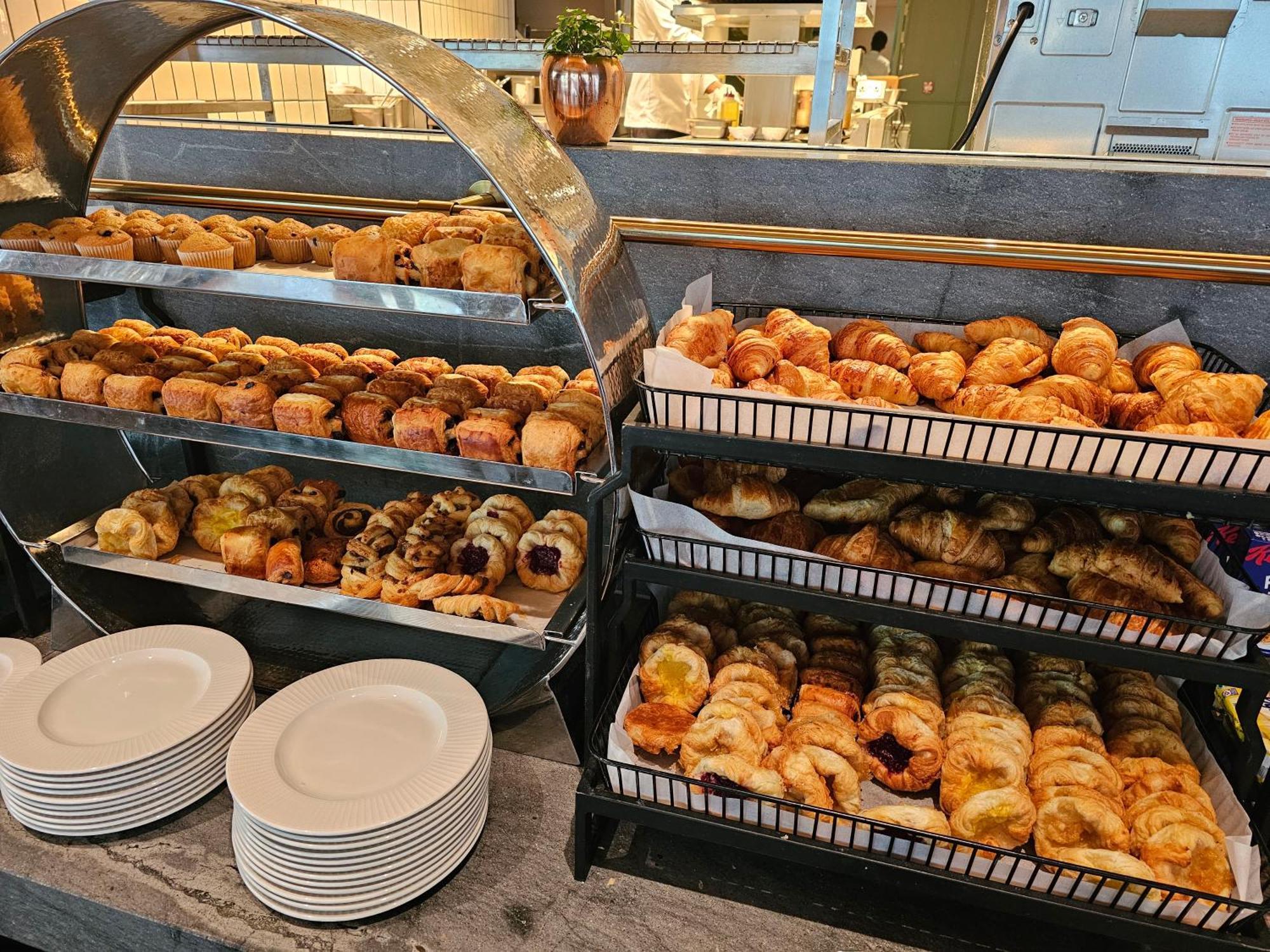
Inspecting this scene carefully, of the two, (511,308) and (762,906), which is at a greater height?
(511,308)

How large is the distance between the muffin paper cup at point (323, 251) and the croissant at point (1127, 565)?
4.89 ft

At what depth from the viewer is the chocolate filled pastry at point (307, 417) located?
1.62m

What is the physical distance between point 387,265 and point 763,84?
448 cm

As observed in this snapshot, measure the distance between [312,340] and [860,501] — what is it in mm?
1629

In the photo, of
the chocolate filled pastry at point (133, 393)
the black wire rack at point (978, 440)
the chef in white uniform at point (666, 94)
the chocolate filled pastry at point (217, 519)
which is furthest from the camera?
the chef in white uniform at point (666, 94)

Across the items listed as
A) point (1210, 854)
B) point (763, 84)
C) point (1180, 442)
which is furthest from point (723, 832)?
point (763, 84)

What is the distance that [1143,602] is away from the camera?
4.08ft

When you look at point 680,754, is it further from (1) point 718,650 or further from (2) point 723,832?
(1) point 718,650

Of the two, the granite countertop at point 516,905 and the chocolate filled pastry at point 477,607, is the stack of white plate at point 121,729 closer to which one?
the granite countertop at point 516,905

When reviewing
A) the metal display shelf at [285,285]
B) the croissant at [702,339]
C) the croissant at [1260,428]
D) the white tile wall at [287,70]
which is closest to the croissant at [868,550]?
the croissant at [702,339]

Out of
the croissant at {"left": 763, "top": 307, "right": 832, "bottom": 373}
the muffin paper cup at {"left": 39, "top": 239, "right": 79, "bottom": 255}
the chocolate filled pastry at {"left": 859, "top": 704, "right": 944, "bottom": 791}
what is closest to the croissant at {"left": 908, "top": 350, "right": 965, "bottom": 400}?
→ the croissant at {"left": 763, "top": 307, "right": 832, "bottom": 373}

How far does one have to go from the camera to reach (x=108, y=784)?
150 cm

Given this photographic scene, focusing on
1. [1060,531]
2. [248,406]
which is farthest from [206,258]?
[1060,531]

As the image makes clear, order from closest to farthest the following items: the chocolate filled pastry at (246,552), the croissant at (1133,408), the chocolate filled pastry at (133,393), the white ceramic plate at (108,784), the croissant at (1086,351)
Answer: the croissant at (1133,408) < the croissant at (1086,351) < the white ceramic plate at (108,784) < the chocolate filled pastry at (133,393) < the chocolate filled pastry at (246,552)
